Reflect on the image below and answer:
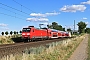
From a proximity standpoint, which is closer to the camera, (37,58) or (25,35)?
(37,58)

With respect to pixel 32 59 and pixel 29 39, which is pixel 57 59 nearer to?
pixel 32 59

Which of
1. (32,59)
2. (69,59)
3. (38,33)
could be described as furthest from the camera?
(38,33)

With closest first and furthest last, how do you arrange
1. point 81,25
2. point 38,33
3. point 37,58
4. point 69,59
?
1. point 37,58
2. point 69,59
3. point 38,33
4. point 81,25

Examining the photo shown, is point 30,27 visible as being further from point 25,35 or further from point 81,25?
point 81,25

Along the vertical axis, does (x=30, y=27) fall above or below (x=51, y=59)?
above

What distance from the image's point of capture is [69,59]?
17.8 meters

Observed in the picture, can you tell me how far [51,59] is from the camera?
15.8 metres

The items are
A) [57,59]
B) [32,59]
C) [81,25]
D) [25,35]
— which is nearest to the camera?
[32,59]

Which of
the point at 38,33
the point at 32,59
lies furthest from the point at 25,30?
the point at 32,59

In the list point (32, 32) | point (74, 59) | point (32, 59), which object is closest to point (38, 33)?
point (32, 32)

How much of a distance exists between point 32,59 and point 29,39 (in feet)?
117

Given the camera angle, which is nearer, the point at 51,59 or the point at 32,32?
the point at 51,59

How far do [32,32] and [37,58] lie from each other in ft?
115

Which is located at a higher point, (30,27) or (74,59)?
(30,27)
